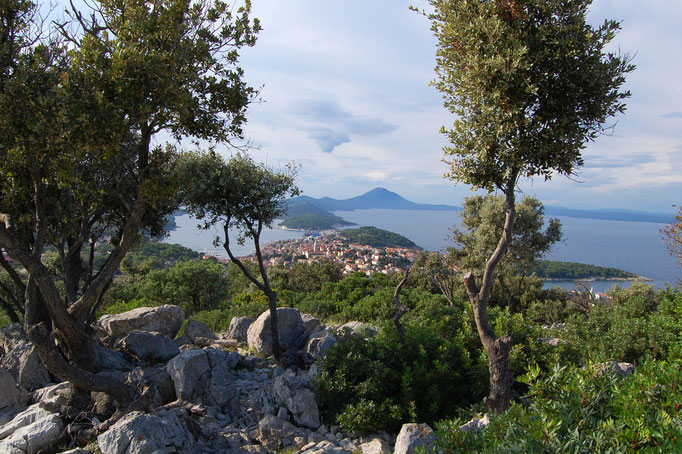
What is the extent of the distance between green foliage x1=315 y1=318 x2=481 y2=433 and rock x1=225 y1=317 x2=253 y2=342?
5654 millimetres

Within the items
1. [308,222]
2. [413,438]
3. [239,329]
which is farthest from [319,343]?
[308,222]

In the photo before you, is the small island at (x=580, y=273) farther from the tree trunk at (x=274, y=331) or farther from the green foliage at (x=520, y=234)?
the tree trunk at (x=274, y=331)

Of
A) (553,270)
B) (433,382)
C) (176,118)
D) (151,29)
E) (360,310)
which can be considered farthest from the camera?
(553,270)

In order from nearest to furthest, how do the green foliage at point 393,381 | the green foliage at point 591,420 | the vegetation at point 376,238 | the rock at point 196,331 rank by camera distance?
the green foliage at point 591,420
the green foliage at point 393,381
the rock at point 196,331
the vegetation at point 376,238

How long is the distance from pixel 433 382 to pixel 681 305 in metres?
6.53

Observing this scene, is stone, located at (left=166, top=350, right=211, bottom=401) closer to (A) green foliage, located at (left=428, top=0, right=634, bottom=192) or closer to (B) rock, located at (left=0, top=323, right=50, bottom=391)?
(B) rock, located at (left=0, top=323, right=50, bottom=391)

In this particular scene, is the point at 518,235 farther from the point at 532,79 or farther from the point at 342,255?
the point at 342,255

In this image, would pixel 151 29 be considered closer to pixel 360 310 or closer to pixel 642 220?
pixel 360 310

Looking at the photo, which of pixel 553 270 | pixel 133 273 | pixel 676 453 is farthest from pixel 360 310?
pixel 553 270

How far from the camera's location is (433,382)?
698 cm

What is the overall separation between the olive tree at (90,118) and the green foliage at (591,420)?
6203mm

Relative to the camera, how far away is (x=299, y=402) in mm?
6832

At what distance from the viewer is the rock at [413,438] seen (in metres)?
4.98

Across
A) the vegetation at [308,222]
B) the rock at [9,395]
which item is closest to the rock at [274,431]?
the rock at [9,395]
